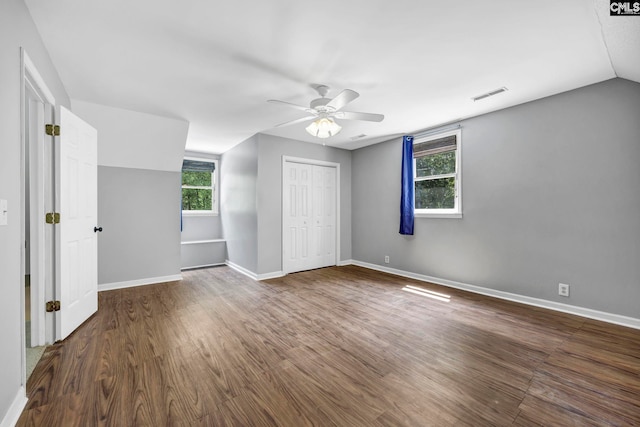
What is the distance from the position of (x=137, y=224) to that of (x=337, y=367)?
13.0 feet

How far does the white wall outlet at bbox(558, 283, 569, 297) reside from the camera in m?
3.03

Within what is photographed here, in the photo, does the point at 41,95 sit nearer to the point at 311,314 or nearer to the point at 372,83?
the point at 372,83

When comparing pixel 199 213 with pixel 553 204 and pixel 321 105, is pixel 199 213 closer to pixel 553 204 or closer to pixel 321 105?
pixel 321 105

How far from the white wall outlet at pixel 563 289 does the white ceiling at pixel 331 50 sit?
2.19 metres

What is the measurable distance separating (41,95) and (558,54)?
4.44m

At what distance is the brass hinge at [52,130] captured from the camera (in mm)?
2348

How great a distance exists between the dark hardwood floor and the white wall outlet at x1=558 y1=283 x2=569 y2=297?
0.25m

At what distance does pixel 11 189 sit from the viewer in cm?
155

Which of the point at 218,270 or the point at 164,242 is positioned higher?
the point at 164,242

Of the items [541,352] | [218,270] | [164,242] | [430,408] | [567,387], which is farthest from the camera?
[218,270]

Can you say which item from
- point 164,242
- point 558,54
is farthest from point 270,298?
point 558,54

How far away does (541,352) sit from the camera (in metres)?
2.20

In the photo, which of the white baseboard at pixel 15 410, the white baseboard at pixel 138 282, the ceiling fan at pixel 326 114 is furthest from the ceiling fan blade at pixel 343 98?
the white baseboard at pixel 138 282

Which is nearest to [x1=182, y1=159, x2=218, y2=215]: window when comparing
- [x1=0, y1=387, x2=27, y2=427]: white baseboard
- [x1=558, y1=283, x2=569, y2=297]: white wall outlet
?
[x1=0, y1=387, x2=27, y2=427]: white baseboard
